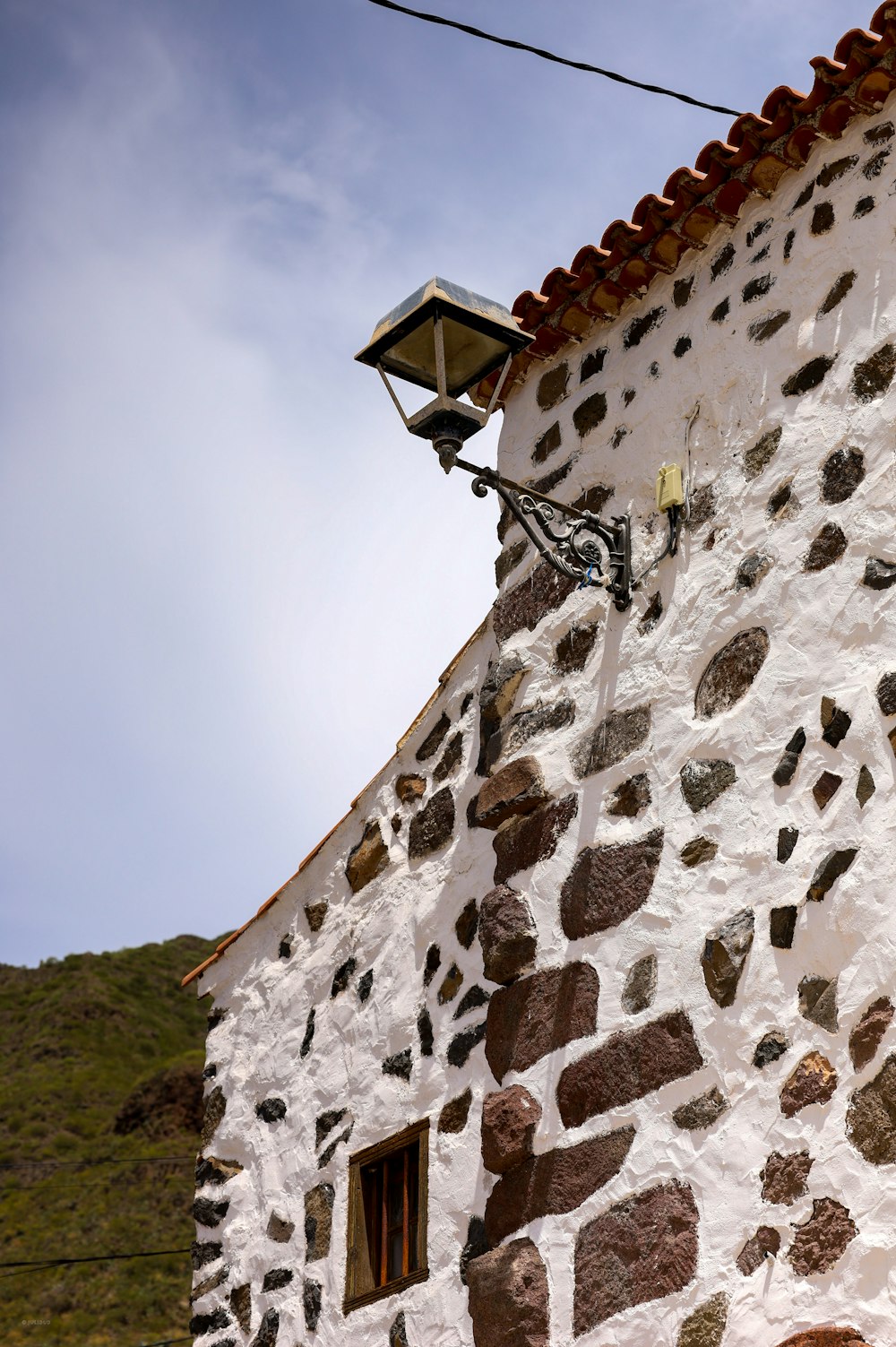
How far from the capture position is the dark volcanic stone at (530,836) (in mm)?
4523

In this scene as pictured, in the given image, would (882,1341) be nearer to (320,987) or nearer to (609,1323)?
(609,1323)

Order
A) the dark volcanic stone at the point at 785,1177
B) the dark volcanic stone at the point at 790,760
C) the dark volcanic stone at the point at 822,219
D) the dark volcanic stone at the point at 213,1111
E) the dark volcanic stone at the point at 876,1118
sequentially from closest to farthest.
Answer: the dark volcanic stone at the point at 876,1118, the dark volcanic stone at the point at 785,1177, the dark volcanic stone at the point at 790,760, the dark volcanic stone at the point at 822,219, the dark volcanic stone at the point at 213,1111

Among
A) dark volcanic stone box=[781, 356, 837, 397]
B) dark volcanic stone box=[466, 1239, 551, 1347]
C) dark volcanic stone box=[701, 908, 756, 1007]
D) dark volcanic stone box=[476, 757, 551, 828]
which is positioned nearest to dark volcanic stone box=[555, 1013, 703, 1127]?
dark volcanic stone box=[701, 908, 756, 1007]

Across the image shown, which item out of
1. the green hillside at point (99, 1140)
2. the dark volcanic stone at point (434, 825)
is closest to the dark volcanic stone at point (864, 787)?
the dark volcanic stone at point (434, 825)

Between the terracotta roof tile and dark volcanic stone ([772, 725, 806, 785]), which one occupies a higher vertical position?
the terracotta roof tile

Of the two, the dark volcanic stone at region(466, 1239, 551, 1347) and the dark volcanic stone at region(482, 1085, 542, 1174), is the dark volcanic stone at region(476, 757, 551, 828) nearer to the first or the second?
the dark volcanic stone at region(482, 1085, 542, 1174)

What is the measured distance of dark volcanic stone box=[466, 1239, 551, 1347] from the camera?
399 centimetres

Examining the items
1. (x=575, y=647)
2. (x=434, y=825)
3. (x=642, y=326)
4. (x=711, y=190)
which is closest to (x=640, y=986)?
(x=575, y=647)

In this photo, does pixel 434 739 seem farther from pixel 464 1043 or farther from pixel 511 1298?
pixel 511 1298

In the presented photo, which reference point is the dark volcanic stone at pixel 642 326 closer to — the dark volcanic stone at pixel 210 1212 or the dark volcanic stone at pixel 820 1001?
the dark volcanic stone at pixel 820 1001

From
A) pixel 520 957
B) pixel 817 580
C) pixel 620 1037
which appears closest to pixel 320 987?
pixel 520 957

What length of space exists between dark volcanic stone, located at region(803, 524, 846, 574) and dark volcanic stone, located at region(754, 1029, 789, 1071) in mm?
1149

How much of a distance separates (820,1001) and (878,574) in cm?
102

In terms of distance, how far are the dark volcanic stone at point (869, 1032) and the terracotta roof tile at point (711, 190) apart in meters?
2.38
